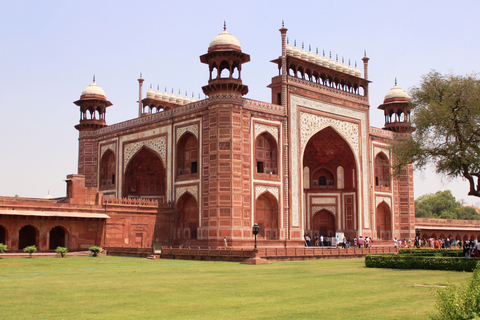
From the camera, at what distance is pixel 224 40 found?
27.0 meters

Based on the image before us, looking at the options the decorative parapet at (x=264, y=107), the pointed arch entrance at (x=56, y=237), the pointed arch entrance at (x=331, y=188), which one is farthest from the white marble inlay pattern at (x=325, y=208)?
the pointed arch entrance at (x=56, y=237)

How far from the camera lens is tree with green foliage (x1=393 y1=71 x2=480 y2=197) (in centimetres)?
1838

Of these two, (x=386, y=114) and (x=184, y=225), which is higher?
(x=386, y=114)

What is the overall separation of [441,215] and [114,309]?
7500 cm

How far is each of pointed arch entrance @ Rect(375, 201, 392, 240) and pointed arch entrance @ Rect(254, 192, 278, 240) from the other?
1003 cm

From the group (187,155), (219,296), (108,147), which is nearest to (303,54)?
(187,155)

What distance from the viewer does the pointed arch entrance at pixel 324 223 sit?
34.2m

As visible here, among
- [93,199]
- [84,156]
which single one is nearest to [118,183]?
[84,156]

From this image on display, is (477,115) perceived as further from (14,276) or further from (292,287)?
(14,276)

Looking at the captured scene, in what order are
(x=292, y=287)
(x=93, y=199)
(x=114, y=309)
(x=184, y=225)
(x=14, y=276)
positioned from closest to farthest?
(x=114, y=309)
(x=292, y=287)
(x=14, y=276)
(x=93, y=199)
(x=184, y=225)

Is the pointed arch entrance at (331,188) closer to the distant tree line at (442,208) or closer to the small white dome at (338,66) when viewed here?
the small white dome at (338,66)

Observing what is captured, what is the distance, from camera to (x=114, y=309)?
757 centimetres

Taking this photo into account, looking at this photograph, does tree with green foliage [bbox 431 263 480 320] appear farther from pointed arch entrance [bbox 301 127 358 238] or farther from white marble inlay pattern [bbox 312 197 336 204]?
white marble inlay pattern [bbox 312 197 336 204]

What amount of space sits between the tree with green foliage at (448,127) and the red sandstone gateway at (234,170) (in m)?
4.78
